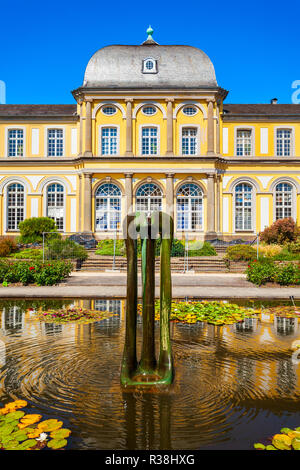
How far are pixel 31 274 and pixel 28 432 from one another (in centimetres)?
1006

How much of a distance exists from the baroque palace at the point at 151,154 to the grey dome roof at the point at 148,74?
7 centimetres

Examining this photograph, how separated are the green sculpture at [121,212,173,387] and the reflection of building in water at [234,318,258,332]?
3093mm

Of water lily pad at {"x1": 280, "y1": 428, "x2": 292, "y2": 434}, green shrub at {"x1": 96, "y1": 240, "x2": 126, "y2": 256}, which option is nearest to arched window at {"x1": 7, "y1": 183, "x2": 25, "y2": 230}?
green shrub at {"x1": 96, "y1": 240, "x2": 126, "y2": 256}

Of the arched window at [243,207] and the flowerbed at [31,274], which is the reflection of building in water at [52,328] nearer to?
the flowerbed at [31,274]

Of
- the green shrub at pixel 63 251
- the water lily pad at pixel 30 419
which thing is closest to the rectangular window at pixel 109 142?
the green shrub at pixel 63 251

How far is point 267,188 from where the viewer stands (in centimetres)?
2784

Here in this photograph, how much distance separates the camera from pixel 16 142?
28.5 metres

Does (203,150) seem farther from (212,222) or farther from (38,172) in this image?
(38,172)

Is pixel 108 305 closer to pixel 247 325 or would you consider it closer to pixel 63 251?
pixel 247 325

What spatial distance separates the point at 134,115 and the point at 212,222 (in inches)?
356

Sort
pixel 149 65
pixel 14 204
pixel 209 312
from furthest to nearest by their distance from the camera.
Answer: pixel 14 204
pixel 149 65
pixel 209 312

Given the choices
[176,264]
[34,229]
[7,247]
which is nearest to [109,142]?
[34,229]

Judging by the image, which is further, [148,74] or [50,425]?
[148,74]
